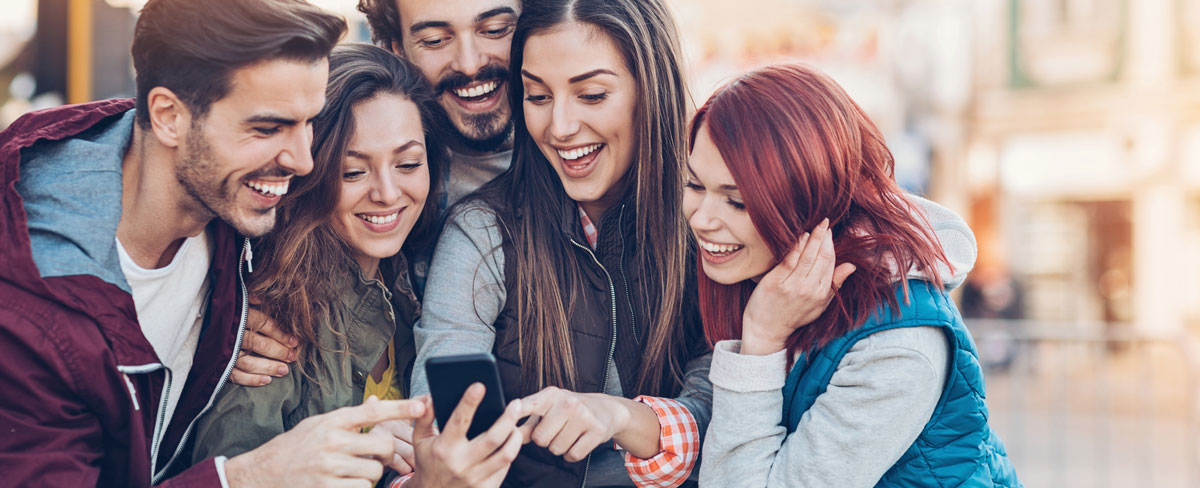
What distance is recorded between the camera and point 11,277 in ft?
6.63

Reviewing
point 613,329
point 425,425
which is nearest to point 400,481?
point 425,425

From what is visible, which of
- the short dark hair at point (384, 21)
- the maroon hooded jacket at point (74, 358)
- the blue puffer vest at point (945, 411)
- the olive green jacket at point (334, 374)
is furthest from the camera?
the short dark hair at point (384, 21)

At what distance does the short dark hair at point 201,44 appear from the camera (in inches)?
86.9

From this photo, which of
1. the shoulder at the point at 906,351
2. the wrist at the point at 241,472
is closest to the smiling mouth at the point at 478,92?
the wrist at the point at 241,472

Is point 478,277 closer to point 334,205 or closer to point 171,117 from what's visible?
point 334,205

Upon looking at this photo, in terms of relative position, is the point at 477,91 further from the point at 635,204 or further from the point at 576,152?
the point at 635,204

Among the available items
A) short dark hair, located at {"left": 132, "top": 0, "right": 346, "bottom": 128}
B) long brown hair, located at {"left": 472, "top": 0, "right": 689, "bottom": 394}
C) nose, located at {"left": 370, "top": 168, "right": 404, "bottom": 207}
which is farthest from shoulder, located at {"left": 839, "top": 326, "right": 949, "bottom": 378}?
short dark hair, located at {"left": 132, "top": 0, "right": 346, "bottom": 128}

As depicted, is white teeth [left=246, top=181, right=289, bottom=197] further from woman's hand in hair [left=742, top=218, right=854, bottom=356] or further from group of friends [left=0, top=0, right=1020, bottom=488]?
woman's hand in hair [left=742, top=218, right=854, bottom=356]

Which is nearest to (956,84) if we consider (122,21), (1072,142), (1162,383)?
(1072,142)

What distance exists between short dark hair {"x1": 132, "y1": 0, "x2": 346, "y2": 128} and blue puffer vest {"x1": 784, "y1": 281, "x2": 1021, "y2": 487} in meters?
1.49

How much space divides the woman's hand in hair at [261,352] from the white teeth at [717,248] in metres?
1.10

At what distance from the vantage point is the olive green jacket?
2443 mm

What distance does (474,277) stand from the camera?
2.60 meters

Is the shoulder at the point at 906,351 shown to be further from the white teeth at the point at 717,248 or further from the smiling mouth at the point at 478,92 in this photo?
the smiling mouth at the point at 478,92
